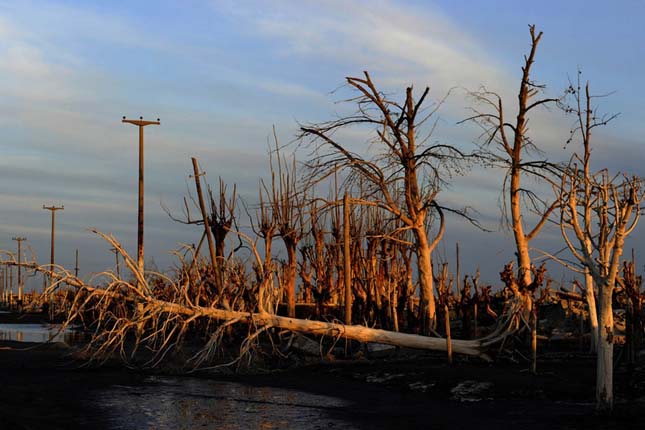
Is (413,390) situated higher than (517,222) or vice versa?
(517,222)

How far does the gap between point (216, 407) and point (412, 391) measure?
422 centimetres

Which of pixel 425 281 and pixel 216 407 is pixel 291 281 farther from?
pixel 216 407

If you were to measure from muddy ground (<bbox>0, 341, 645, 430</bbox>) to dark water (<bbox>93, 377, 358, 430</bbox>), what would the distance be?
30 centimetres

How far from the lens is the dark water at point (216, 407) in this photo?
12.9m

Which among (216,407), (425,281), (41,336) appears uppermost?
(425,281)

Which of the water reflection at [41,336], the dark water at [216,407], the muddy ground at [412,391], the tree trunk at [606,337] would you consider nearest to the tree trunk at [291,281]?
the muddy ground at [412,391]

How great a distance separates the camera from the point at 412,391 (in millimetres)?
16828

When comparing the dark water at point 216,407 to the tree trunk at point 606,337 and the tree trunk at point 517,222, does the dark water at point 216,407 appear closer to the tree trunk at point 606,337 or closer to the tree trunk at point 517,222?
the tree trunk at point 606,337

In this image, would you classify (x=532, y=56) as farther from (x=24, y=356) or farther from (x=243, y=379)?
(x=24, y=356)

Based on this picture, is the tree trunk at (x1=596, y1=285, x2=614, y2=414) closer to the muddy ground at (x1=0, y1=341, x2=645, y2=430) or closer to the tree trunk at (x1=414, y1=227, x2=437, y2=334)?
the muddy ground at (x1=0, y1=341, x2=645, y2=430)

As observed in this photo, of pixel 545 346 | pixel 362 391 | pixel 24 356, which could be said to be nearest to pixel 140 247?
pixel 24 356

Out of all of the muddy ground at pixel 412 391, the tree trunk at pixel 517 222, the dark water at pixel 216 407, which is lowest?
the dark water at pixel 216 407

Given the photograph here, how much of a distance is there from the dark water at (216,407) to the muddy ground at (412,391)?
0.99ft

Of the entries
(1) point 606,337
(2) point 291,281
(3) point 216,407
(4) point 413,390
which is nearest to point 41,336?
(2) point 291,281
